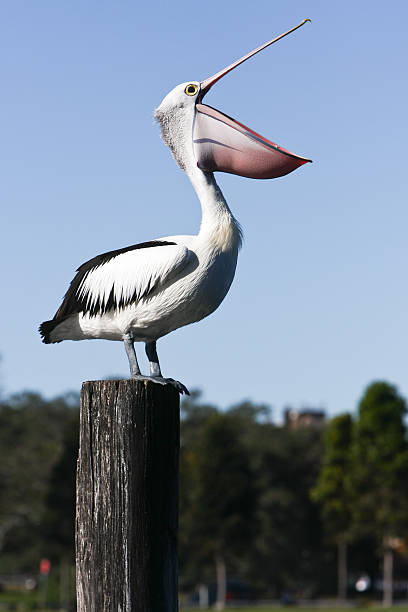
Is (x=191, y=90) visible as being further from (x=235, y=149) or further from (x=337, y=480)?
(x=337, y=480)

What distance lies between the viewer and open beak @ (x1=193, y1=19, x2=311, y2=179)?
5730 mm

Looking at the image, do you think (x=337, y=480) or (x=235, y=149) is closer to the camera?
(x=235, y=149)

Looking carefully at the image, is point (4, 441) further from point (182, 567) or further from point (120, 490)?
point (120, 490)

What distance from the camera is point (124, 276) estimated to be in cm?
591

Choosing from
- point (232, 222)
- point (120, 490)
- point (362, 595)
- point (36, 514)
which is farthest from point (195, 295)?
point (362, 595)

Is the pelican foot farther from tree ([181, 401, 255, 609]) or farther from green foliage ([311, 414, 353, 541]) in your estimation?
green foliage ([311, 414, 353, 541])

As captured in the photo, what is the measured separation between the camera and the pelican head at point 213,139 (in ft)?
18.9

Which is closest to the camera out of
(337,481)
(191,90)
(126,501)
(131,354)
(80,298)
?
(126,501)

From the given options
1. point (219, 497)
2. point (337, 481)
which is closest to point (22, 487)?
point (219, 497)

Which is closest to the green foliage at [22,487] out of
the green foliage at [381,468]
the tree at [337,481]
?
the tree at [337,481]

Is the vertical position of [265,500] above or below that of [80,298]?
below

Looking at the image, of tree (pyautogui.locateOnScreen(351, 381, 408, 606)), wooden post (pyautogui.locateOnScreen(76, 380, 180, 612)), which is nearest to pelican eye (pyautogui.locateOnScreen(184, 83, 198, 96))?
wooden post (pyautogui.locateOnScreen(76, 380, 180, 612))

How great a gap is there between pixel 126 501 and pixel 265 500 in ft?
190

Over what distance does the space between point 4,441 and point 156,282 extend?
176 ft
